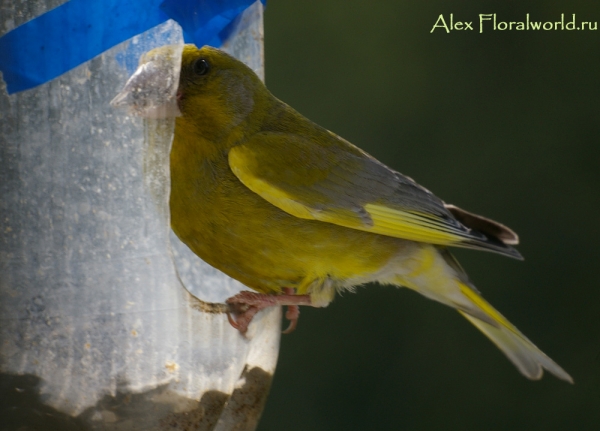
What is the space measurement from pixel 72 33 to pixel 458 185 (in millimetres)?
3744

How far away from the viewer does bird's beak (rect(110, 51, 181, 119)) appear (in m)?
2.34

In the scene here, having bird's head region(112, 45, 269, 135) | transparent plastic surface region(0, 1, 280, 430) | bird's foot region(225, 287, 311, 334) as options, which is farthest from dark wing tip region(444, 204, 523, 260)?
transparent plastic surface region(0, 1, 280, 430)

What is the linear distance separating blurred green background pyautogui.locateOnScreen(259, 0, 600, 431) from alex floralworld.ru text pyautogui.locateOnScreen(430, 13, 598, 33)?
0.14ft

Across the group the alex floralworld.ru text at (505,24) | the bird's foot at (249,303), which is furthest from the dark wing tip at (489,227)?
the alex floralworld.ru text at (505,24)

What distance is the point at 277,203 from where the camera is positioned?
264 centimetres

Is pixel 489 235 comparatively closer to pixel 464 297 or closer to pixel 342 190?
pixel 464 297

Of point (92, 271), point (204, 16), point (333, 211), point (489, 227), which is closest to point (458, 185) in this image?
point (489, 227)

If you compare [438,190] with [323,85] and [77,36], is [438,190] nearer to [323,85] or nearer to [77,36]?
[323,85]

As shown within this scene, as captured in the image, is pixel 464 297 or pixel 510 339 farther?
pixel 510 339

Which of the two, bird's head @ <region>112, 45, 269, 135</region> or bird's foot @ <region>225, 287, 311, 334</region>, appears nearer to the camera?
bird's head @ <region>112, 45, 269, 135</region>

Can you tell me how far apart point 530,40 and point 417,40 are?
0.71 m

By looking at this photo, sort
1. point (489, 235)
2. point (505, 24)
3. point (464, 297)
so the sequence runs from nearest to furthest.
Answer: point (489, 235)
point (464, 297)
point (505, 24)

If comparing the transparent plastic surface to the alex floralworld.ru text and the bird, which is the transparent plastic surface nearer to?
the bird

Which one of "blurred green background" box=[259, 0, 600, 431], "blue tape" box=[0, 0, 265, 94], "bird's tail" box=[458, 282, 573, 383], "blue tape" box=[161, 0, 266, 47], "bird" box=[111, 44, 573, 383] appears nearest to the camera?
"blue tape" box=[0, 0, 265, 94]
